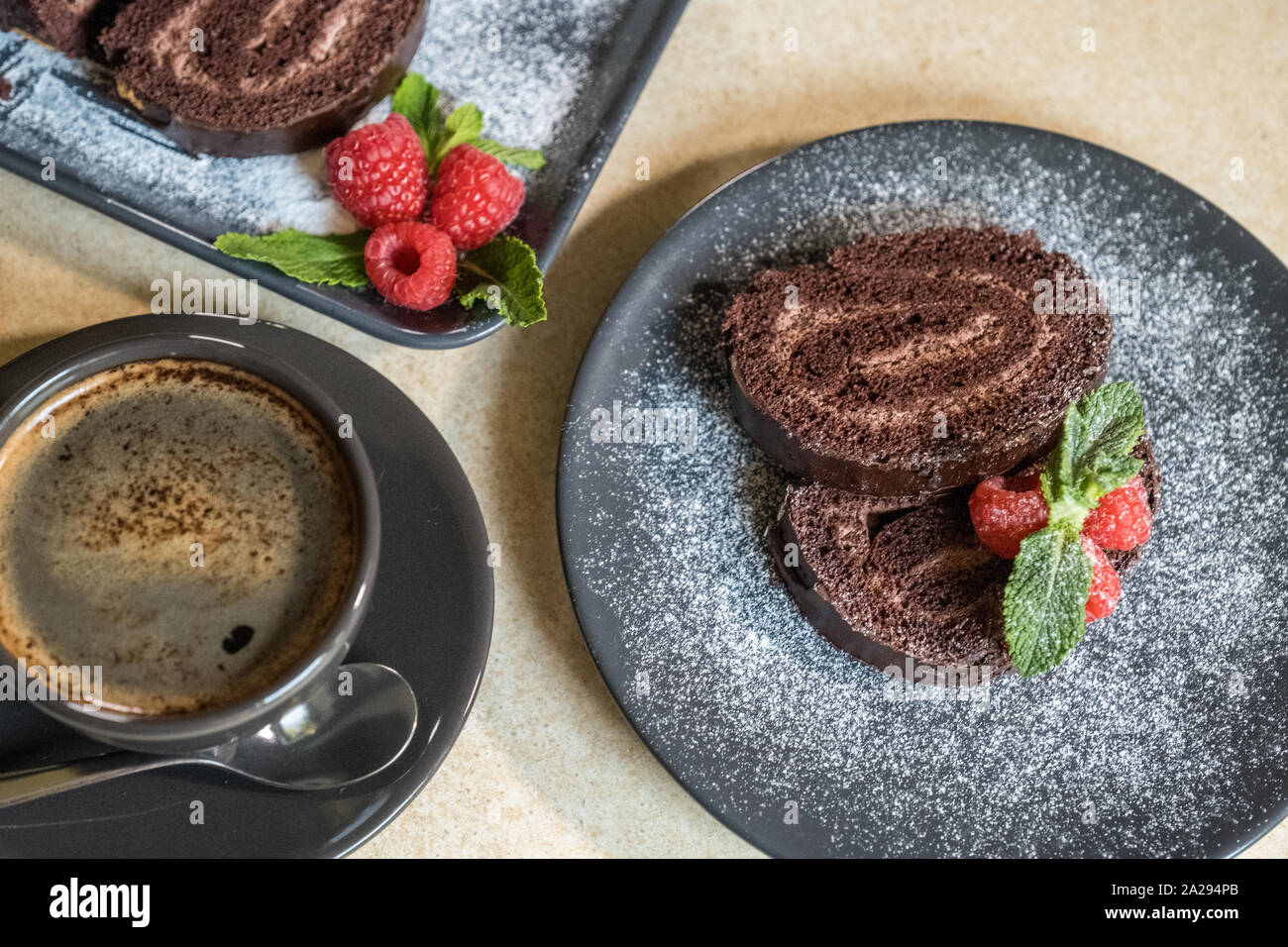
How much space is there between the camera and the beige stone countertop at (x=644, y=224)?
1494 mm

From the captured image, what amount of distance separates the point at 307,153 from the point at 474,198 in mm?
263

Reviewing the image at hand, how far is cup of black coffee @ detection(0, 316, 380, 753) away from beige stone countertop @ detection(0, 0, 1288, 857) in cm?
37

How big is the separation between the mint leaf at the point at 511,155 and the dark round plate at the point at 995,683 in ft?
0.63

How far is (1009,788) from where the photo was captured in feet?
4.70

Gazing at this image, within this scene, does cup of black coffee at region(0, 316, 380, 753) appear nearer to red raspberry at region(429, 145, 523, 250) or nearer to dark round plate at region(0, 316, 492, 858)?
dark round plate at region(0, 316, 492, 858)

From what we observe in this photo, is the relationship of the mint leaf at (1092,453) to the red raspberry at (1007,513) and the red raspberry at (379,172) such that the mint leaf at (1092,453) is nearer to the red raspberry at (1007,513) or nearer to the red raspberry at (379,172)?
the red raspberry at (1007,513)

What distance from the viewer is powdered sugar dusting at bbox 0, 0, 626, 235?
1.47 metres

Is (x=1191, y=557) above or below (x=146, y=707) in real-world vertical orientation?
above

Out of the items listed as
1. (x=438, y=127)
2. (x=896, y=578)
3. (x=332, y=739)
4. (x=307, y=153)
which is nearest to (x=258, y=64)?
(x=307, y=153)

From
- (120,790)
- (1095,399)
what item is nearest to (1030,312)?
(1095,399)

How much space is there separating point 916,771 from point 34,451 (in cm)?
104

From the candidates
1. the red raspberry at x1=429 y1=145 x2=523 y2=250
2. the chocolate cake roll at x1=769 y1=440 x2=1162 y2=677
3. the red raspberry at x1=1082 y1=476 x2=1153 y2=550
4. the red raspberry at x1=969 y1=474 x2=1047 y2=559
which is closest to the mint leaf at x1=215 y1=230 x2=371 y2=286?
the red raspberry at x1=429 y1=145 x2=523 y2=250

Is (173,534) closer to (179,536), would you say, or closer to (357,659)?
(179,536)

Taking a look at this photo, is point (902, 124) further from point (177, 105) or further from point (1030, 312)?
point (177, 105)
